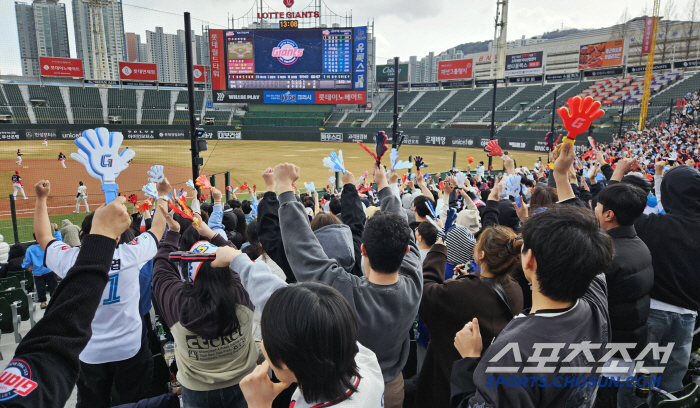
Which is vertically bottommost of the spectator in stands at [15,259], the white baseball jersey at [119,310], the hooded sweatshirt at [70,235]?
the spectator in stands at [15,259]

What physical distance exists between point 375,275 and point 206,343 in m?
1.16

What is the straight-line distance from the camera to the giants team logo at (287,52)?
151 feet

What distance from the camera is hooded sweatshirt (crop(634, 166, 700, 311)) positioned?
3115 millimetres

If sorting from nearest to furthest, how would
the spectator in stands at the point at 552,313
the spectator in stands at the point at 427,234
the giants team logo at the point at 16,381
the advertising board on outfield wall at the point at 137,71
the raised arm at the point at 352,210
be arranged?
the giants team logo at the point at 16,381 < the spectator in stands at the point at 552,313 < the spectator in stands at the point at 427,234 < the raised arm at the point at 352,210 < the advertising board on outfield wall at the point at 137,71

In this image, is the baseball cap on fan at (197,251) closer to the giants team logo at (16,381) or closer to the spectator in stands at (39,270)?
the giants team logo at (16,381)

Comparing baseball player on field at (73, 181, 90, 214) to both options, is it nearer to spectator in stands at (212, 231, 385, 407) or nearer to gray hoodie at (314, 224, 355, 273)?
gray hoodie at (314, 224, 355, 273)

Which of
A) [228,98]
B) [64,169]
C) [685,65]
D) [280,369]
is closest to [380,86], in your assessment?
[228,98]

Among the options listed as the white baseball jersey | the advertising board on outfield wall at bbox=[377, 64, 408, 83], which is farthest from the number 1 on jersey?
the advertising board on outfield wall at bbox=[377, 64, 408, 83]

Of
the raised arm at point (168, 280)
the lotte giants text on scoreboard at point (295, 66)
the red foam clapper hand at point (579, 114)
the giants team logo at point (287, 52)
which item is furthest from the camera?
the giants team logo at point (287, 52)

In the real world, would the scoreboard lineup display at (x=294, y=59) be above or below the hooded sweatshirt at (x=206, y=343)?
above

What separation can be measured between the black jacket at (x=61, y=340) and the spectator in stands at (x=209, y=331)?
0.82 m

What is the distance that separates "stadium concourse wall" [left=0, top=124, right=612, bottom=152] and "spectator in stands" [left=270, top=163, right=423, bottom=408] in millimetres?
35904

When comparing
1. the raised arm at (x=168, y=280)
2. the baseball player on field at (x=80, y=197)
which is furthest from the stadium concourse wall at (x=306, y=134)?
the raised arm at (x=168, y=280)

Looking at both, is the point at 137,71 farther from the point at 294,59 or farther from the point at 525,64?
the point at 525,64
